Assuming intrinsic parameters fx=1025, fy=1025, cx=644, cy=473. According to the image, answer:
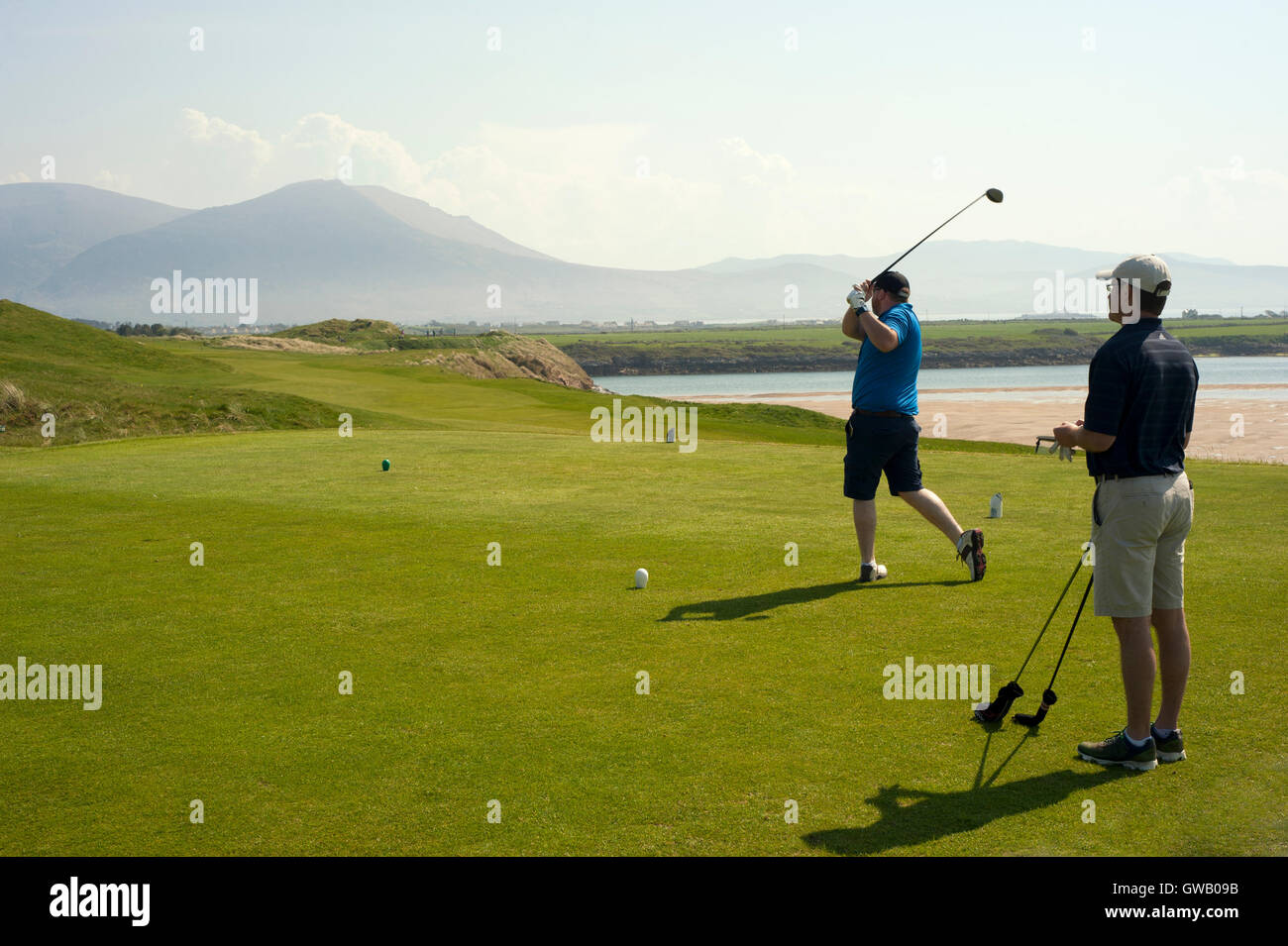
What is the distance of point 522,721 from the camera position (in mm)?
6711

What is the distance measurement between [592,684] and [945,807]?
2.80m

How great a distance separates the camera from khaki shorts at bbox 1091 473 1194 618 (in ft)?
19.7

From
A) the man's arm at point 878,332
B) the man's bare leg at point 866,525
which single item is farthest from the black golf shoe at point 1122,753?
the man's arm at point 878,332

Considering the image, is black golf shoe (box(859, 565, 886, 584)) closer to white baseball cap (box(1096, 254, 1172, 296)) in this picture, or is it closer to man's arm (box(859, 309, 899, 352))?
man's arm (box(859, 309, 899, 352))

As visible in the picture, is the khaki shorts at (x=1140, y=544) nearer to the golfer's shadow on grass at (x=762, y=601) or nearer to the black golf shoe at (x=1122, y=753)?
the black golf shoe at (x=1122, y=753)

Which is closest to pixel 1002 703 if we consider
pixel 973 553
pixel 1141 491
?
pixel 1141 491

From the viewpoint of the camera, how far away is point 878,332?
33.7 ft

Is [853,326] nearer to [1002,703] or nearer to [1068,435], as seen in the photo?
[1068,435]

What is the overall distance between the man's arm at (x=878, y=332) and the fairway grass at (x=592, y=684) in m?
2.49

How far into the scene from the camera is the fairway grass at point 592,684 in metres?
5.27

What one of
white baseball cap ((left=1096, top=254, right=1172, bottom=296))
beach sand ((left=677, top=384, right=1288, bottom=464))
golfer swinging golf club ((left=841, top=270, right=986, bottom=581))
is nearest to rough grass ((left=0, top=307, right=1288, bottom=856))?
golfer swinging golf club ((left=841, top=270, right=986, bottom=581))

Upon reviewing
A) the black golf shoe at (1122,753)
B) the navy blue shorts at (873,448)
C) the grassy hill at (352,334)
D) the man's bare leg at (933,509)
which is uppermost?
the grassy hill at (352,334)

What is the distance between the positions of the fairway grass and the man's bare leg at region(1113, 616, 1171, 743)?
44cm
